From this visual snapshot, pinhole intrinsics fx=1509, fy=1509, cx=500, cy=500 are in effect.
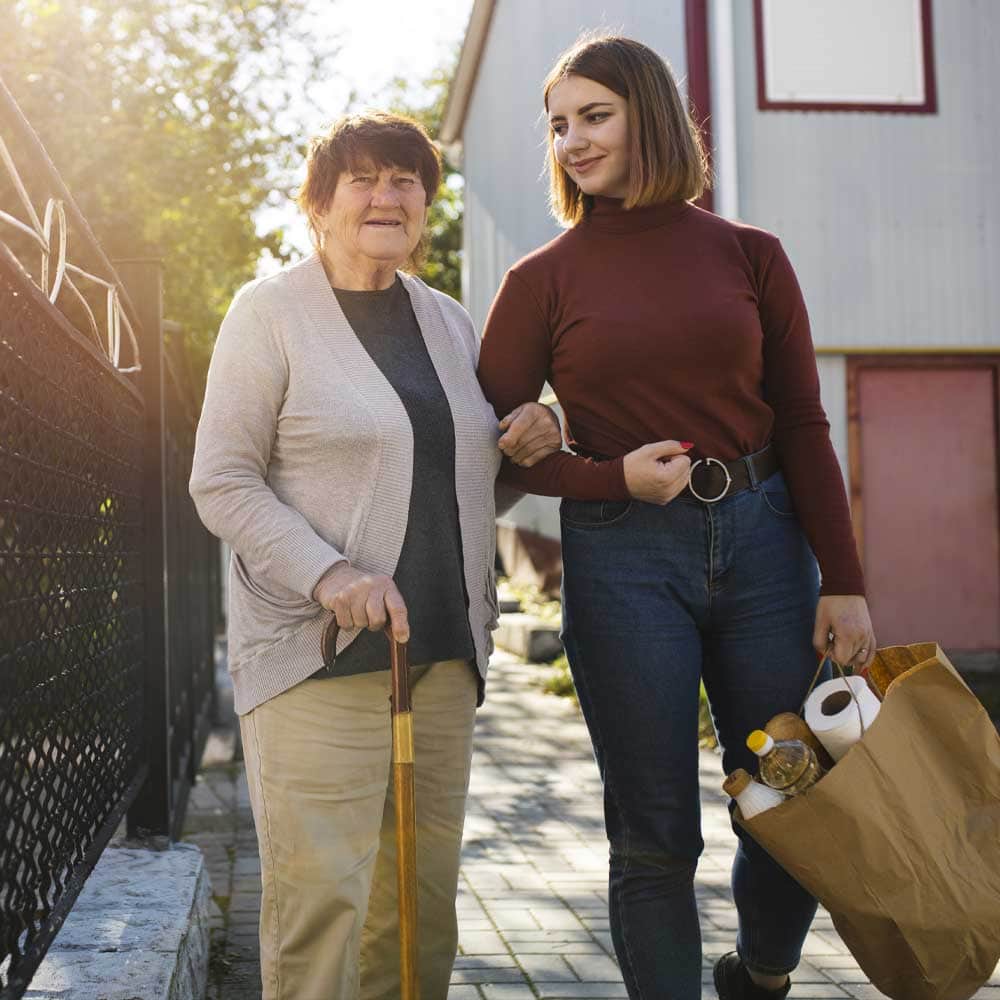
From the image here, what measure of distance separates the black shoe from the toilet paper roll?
0.75m

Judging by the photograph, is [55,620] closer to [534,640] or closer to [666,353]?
[666,353]

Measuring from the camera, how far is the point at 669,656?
296 cm

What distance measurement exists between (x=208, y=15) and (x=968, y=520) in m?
8.16

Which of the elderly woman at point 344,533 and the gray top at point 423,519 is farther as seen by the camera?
the gray top at point 423,519

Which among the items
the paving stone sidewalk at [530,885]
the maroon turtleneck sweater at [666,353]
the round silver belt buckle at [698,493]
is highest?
the maroon turtleneck sweater at [666,353]

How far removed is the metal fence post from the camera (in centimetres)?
423

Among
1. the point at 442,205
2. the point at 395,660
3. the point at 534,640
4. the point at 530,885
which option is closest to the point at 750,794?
the point at 395,660

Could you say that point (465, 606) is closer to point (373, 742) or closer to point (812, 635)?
point (373, 742)

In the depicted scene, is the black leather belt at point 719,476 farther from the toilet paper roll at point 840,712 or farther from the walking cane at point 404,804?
the walking cane at point 404,804

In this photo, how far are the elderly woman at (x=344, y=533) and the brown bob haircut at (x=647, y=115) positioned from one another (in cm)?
40

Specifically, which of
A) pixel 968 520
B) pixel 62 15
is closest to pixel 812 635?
pixel 968 520

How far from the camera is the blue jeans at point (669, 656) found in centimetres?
296

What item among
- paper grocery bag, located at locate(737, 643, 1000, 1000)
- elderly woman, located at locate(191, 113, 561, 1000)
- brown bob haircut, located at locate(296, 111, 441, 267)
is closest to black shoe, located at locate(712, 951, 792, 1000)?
paper grocery bag, located at locate(737, 643, 1000, 1000)

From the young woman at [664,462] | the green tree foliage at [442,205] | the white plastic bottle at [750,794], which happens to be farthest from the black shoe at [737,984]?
the green tree foliage at [442,205]
